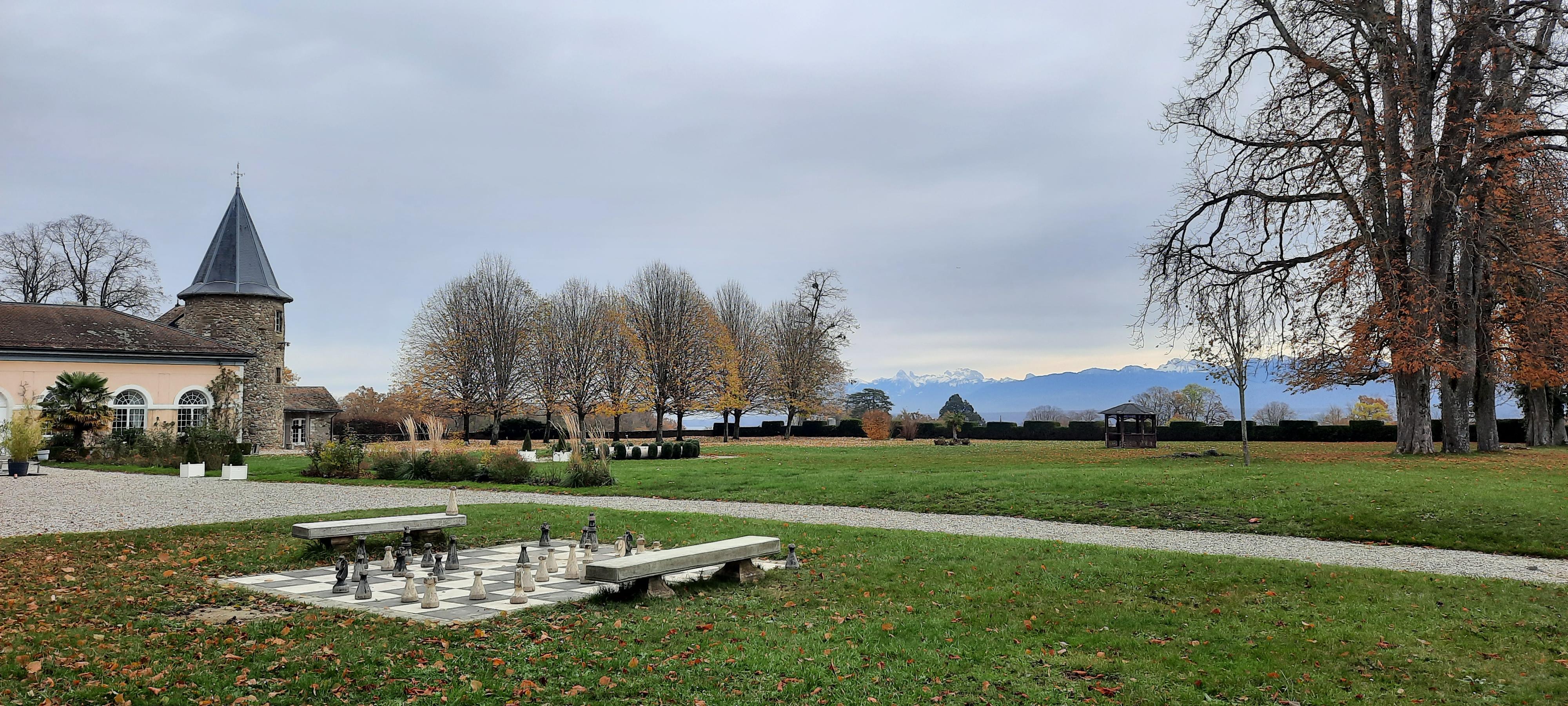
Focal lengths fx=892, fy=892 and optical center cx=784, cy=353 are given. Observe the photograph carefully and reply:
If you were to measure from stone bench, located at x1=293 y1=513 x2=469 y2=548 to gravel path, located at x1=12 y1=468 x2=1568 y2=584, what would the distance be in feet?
14.6

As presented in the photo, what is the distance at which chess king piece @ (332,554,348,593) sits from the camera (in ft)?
25.1

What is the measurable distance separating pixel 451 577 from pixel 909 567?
4478mm

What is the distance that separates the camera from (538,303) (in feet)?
164

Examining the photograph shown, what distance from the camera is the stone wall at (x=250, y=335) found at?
140 feet

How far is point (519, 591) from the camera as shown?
24.0 feet

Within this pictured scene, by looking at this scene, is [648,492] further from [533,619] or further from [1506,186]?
[1506,186]

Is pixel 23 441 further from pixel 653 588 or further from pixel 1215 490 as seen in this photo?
pixel 1215 490

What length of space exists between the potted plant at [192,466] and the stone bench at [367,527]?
17493 mm

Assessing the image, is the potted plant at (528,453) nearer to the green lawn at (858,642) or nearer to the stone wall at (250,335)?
the green lawn at (858,642)

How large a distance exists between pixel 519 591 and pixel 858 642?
2.87 metres

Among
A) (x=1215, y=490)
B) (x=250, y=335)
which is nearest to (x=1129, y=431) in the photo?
(x=1215, y=490)

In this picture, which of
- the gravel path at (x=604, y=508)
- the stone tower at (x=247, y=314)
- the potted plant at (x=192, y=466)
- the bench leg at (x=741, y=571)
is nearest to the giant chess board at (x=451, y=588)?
the bench leg at (x=741, y=571)

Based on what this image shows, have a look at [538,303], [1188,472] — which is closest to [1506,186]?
[1188,472]

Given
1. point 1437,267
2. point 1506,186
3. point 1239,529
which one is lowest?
point 1239,529
